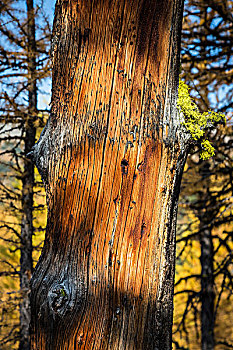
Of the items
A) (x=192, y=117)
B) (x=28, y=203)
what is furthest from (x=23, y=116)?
(x=192, y=117)

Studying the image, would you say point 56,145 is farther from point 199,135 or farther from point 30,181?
point 30,181

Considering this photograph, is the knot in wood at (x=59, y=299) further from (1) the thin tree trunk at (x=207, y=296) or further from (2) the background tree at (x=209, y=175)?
(1) the thin tree trunk at (x=207, y=296)

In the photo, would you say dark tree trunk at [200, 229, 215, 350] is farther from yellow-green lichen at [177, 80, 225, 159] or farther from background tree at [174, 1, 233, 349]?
yellow-green lichen at [177, 80, 225, 159]

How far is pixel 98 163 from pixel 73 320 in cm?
61

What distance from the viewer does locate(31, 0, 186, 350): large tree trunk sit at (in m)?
1.18

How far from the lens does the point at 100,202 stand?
124 centimetres

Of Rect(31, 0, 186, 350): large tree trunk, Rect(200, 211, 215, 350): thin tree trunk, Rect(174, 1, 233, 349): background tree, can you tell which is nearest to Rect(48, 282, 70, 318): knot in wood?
Rect(31, 0, 186, 350): large tree trunk

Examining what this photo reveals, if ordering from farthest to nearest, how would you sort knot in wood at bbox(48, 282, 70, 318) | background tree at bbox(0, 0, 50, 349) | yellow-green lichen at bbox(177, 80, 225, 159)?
1. background tree at bbox(0, 0, 50, 349)
2. yellow-green lichen at bbox(177, 80, 225, 159)
3. knot in wood at bbox(48, 282, 70, 318)

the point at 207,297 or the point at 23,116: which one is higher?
the point at 23,116

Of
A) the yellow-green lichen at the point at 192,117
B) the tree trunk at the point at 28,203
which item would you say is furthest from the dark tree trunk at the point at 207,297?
the yellow-green lichen at the point at 192,117

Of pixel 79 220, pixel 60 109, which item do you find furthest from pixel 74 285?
pixel 60 109

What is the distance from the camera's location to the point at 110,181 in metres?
1.24

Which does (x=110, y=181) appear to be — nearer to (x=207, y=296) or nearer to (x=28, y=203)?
(x=28, y=203)

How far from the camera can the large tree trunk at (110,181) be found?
1181mm
